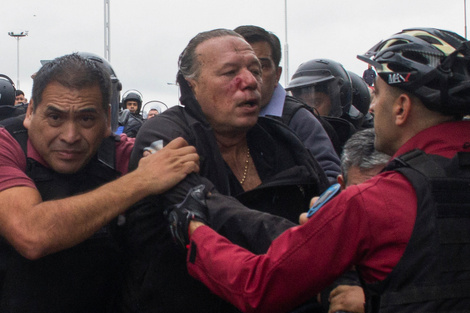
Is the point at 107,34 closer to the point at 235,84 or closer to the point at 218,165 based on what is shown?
the point at 235,84

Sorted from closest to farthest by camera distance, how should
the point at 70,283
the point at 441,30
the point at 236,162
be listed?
1. the point at 441,30
2. the point at 70,283
3. the point at 236,162

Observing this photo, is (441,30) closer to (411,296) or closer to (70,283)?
(411,296)

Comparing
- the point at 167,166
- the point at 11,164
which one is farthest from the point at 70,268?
the point at 167,166

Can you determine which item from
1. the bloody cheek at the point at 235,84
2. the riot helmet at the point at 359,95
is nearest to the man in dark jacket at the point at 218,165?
the bloody cheek at the point at 235,84

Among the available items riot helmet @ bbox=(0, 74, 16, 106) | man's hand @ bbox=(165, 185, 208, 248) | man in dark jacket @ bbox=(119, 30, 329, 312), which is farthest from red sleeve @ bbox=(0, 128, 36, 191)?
riot helmet @ bbox=(0, 74, 16, 106)

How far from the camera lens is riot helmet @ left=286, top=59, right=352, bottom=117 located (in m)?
5.18

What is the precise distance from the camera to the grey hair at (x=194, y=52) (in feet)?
A: 8.68

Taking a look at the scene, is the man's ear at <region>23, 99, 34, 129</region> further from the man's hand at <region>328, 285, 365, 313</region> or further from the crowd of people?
the man's hand at <region>328, 285, 365, 313</region>

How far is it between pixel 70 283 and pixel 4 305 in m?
0.30

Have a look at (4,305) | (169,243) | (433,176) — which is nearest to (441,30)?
(433,176)

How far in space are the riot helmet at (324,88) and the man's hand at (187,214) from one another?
3.19 metres

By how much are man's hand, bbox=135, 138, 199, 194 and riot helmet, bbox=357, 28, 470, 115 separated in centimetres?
83

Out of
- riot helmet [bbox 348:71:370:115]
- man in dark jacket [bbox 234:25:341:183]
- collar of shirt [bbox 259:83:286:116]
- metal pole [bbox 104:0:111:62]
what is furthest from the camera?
metal pole [bbox 104:0:111:62]

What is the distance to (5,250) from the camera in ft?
8.13
